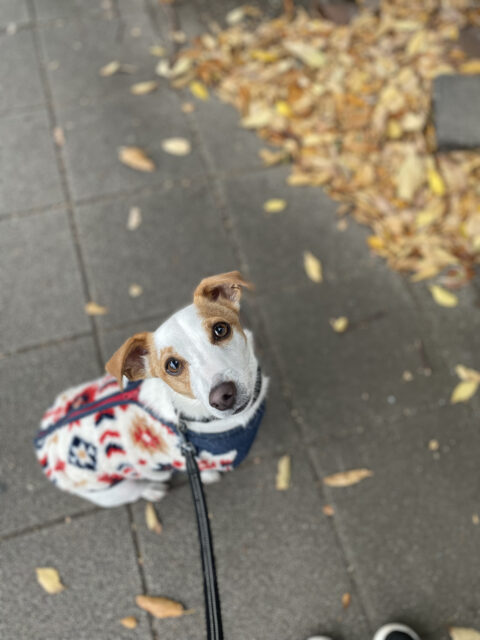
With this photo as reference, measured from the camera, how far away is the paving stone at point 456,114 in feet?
14.2

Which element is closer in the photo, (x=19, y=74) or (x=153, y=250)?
(x=153, y=250)

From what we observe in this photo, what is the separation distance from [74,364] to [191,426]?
165 cm

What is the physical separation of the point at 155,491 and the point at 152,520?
211 millimetres

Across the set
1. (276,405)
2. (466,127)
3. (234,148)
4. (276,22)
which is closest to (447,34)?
(466,127)

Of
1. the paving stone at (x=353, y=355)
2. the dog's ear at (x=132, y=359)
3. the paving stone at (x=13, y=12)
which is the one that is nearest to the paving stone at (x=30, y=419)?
the dog's ear at (x=132, y=359)

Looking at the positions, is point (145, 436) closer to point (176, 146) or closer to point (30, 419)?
point (30, 419)

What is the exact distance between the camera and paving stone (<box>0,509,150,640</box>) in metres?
2.97

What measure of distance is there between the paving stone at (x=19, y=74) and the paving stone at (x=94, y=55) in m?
0.16

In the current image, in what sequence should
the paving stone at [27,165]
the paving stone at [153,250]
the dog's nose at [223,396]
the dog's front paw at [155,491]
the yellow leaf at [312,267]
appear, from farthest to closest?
1. the paving stone at [27,165]
2. the yellow leaf at [312,267]
3. the paving stone at [153,250]
4. the dog's front paw at [155,491]
5. the dog's nose at [223,396]

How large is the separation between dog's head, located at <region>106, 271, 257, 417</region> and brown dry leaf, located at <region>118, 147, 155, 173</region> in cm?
262

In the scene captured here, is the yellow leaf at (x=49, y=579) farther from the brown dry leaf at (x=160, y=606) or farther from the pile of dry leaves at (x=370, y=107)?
the pile of dry leaves at (x=370, y=107)

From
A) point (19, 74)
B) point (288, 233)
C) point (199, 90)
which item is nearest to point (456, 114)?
point (288, 233)

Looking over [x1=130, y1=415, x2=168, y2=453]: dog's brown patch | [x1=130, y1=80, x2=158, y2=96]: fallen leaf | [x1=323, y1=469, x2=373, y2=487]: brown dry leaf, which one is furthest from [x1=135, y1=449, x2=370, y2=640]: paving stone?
[x1=130, y1=80, x2=158, y2=96]: fallen leaf

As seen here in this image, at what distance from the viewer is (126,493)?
2936mm
